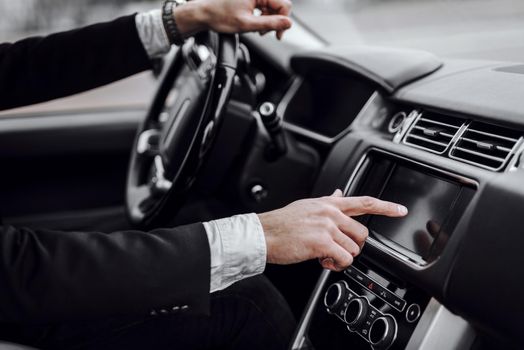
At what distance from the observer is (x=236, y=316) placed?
1169mm

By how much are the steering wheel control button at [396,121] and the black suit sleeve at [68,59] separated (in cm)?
56

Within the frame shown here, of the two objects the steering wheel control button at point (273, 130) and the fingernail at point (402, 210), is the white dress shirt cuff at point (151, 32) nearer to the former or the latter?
the steering wheel control button at point (273, 130)

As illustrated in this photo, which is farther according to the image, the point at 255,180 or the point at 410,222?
the point at 255,180

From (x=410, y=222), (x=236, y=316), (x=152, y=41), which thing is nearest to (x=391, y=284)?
(x=410, y=222)

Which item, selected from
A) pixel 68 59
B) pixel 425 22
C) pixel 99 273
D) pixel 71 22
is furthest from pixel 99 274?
pixel 425 22

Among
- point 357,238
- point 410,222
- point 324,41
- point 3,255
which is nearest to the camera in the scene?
point 3,255

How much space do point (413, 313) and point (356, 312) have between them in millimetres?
112

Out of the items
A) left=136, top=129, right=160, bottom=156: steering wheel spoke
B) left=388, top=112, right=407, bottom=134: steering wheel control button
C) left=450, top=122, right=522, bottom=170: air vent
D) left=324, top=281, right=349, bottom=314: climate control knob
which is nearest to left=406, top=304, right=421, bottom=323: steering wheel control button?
left=324, top=281, right=349, bottom=314: climate control knob

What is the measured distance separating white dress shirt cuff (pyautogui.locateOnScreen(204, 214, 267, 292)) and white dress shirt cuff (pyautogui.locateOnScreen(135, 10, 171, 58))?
61 cm

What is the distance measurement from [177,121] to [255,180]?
237 millimetres

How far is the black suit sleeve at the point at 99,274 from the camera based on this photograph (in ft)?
2.64

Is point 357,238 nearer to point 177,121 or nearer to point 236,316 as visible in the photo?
point 236,316

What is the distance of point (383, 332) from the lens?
1.02 metres

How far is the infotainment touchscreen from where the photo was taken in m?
1.00
